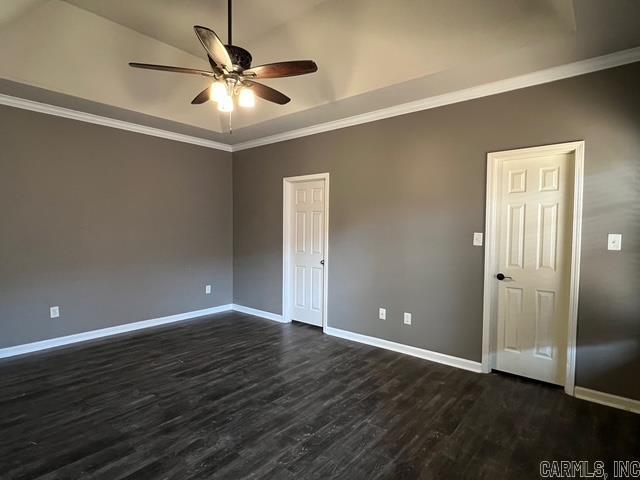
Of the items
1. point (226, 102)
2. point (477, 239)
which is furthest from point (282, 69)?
point (477, 239)

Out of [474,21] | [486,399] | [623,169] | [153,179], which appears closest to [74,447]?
[486,399]

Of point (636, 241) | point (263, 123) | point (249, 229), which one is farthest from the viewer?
point (249, 229)

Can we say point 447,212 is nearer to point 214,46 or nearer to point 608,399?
point 608,399

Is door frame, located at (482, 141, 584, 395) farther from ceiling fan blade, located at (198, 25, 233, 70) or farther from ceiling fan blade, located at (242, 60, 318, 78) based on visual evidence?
ceiling fan blade, located at (198, 25, 233, 70)

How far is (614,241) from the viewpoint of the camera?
8.64 ft

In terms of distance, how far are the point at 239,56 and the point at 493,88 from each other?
234 centimetres

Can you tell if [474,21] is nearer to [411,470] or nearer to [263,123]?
[263,123]

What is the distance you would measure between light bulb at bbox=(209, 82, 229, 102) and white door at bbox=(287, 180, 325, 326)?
7.26 ft

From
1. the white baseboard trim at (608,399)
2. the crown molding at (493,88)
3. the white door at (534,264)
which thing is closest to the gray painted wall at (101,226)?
the crown molding at (493,88)

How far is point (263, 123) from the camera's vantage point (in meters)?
4.37

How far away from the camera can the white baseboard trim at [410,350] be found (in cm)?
333

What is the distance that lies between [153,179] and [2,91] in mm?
1725

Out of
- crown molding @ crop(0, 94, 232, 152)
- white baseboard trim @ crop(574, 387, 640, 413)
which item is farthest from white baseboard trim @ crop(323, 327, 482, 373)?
crown molding @ crop(0, 94, 232, 152)

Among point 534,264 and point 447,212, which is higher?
point 447,212
